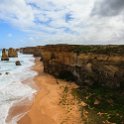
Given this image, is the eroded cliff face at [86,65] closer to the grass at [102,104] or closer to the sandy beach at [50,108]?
the grass at [102,104]

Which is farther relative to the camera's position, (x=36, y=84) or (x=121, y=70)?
(x=36, y=84)

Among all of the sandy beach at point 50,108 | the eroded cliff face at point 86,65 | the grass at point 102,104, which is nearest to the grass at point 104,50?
the eroded cliff face at point 86,65

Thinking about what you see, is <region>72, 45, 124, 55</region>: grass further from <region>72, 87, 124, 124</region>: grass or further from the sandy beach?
the sandy beach

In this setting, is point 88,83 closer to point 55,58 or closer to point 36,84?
point 36,84

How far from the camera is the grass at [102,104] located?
63.2ft

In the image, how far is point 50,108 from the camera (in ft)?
75.6

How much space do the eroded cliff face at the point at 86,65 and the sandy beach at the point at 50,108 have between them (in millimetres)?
3312

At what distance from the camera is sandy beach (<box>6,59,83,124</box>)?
65.2 feet

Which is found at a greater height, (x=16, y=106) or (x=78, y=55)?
(x=78, y=55)

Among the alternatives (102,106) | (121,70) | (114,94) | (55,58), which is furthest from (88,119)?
(55,58)

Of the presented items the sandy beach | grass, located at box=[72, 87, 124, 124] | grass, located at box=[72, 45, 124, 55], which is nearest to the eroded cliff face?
grass, located at box=[72, 45, 124, 55]

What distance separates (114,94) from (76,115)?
22.9 feet

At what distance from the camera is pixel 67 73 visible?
37688 mm

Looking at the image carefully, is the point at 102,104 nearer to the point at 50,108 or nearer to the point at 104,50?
the point at 50,108
